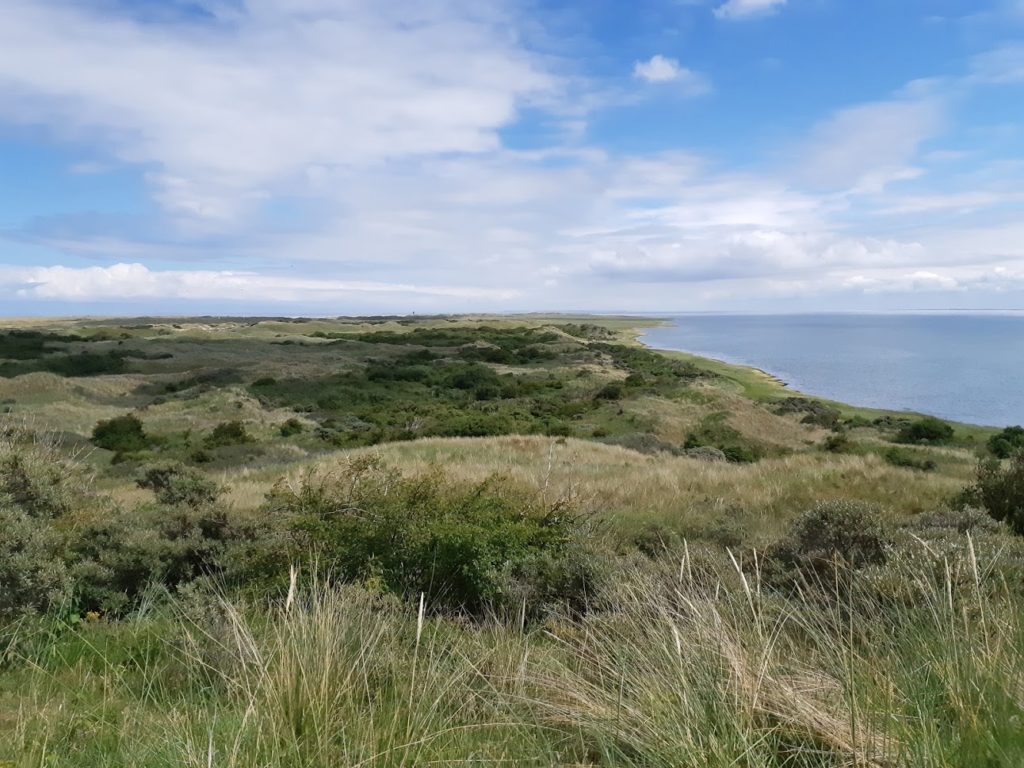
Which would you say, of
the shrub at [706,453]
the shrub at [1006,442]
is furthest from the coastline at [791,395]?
the shrub at [706,453]

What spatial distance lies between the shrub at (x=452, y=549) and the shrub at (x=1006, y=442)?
2501 centimetres

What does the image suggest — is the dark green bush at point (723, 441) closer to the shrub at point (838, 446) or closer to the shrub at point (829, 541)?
the shrub at point (838, 446)

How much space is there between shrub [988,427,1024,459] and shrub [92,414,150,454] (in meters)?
30.9

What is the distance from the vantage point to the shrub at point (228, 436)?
27981 mm

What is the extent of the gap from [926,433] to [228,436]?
2999cm

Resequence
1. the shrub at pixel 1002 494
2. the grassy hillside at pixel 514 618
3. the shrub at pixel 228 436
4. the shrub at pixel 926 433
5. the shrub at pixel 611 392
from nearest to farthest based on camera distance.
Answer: the grassy hillside at pixel 514 618 < the shrub at pixel 1002 494 < the shrub at pixel 228 436 < the shrub at pixel 926 433 < the shrub at pixel 611 392

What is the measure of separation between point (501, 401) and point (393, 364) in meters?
18.4

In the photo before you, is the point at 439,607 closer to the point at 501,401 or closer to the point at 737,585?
the point at 737,585

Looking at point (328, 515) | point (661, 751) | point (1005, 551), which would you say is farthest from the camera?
point (328, 515)

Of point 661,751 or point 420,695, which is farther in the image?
point 420,695

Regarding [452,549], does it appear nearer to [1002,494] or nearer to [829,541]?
[829,541]

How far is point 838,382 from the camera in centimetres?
7225

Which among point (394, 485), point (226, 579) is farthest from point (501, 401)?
point (226, 579)

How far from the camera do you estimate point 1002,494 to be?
10359mm
